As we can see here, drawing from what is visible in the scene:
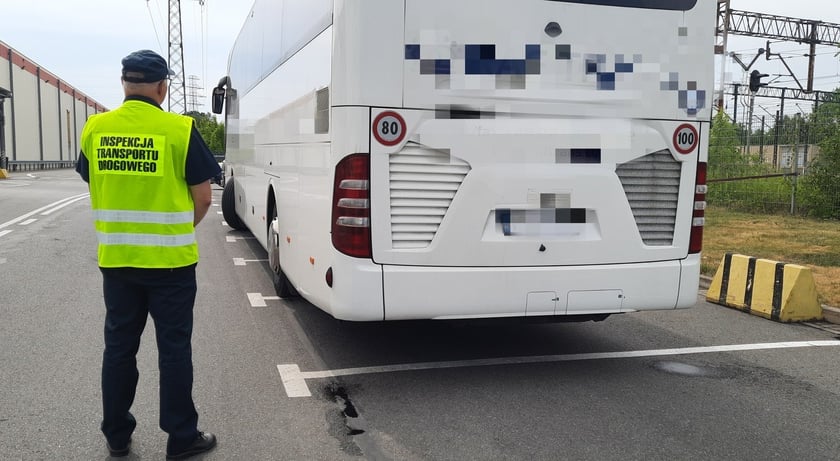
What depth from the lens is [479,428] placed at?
3.93 m

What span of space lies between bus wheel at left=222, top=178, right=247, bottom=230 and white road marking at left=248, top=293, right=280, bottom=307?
5430 mm

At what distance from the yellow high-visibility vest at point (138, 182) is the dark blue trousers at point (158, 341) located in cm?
12

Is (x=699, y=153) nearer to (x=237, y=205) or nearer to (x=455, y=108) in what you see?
(x=455, y=108)

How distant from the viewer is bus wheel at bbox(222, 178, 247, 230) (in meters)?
12.8

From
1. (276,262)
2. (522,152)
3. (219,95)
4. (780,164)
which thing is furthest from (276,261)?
(780,164)

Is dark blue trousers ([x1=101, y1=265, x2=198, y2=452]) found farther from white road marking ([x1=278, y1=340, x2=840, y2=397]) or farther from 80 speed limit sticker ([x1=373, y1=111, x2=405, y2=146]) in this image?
80 speed limit sticker ([x1=373, y1=111, x2=405, y2=146])

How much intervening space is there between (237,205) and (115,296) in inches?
347

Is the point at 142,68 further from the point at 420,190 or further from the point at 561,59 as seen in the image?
the point at 561,59

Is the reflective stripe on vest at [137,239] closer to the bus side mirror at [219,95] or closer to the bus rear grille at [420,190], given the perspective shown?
the bus rear grille at [420,190]

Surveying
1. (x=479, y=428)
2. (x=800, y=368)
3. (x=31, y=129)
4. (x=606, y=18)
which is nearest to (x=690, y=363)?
(x=800, y=368)

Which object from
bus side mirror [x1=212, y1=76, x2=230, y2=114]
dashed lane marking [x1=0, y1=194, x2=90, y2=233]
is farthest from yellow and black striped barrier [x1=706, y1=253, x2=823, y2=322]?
dashed lane marking [x1=0, y1=194, x2=90, y2=233]

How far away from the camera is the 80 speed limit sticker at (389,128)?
419 centimetres

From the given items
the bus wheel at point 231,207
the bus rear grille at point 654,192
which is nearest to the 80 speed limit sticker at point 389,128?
the bus rear grille at point 654,192

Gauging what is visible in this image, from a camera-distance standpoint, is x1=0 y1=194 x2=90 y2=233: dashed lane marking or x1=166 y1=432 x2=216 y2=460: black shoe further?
x1=0 y1=194 x2=90 y2=233: dashed lane marking
